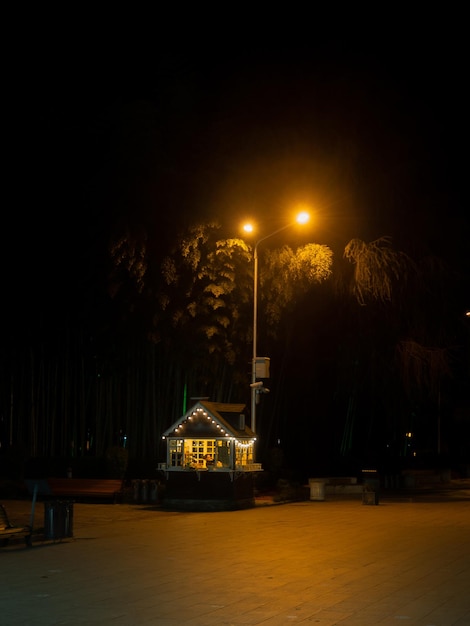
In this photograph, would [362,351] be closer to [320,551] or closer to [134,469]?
[134,469]

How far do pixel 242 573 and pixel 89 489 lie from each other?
15.8 metres

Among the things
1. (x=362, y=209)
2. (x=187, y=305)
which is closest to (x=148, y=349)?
(x=187, y=305)

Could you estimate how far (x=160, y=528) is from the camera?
742 inches

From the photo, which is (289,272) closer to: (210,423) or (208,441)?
(210,423)

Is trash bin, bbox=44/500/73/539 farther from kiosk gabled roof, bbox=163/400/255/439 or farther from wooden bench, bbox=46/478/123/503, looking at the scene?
wooden bench, bbox=46/478/123/503

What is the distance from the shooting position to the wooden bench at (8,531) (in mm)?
14281

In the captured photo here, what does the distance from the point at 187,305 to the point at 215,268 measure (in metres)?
1.49

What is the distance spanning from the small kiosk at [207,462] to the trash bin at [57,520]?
8.66 m

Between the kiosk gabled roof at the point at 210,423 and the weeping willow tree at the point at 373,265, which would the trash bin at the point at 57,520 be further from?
the weeping willow tree at the point at 373,265

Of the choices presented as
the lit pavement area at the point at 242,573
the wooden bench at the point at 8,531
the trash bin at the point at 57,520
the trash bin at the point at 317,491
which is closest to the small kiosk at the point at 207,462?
the lit pavement area at the point at 242,573

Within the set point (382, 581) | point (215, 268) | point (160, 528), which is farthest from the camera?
point (215, 268)

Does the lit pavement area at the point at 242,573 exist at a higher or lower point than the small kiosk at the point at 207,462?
lower

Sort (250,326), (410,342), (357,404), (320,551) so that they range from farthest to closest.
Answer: (357,404), (410,342), (250,326), (320,551)

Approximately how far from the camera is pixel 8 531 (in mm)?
14273
